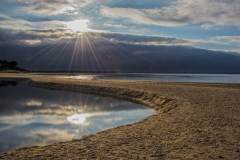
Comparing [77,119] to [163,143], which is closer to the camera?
[163,143]

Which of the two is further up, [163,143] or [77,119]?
[163,143]

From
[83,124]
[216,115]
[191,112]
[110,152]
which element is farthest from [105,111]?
[110,152]

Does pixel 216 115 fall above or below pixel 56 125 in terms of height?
above

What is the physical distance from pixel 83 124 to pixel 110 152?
8.40 meters

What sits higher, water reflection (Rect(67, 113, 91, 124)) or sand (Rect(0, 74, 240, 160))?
sand (Rect(0, 74, 240, 160))

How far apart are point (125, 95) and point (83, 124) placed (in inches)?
711

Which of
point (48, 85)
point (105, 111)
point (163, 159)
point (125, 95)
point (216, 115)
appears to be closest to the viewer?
point (163, 159)

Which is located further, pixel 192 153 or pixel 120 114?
pixel 120 114

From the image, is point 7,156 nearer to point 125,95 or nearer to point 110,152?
point 110,152

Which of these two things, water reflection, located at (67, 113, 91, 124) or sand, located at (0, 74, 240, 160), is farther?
water reflection, located at (67, 113, 91, 124)

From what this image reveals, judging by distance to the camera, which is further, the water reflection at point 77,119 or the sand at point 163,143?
the water reflection at point 77,119

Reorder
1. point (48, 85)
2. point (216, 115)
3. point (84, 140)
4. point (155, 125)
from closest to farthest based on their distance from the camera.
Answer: point (84, 140), point (155, 125), point (216, 115), point (48, 85)

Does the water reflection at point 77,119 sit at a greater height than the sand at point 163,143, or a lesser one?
lesser

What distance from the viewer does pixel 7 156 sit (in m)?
9.01
